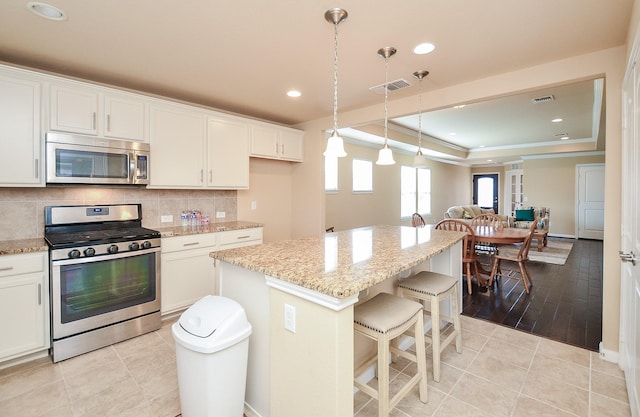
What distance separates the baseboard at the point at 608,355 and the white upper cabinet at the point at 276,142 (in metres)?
3.84

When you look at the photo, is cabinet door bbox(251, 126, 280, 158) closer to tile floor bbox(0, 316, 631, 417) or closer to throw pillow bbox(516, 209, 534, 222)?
tile floor bbox(0, 316, 631, 417)

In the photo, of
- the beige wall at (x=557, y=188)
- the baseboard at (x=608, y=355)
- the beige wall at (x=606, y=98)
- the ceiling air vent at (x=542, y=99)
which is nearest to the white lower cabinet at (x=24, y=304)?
the beige wall at (x=606, y=98)

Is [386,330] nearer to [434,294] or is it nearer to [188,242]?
[434,294]

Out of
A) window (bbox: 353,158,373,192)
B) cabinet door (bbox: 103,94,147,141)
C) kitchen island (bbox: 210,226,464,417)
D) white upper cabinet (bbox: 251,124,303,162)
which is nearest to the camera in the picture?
kitchen island (bbox: 210,226,464,417)

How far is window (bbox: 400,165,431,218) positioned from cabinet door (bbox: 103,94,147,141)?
629 cm

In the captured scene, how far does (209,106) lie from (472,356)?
398 cm

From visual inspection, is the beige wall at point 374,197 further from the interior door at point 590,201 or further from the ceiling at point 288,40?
the interior door at point 590,201

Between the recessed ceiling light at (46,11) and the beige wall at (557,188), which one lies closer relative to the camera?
the recessed ceiling light at (46,11)

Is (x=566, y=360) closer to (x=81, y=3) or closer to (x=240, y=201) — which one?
(x=240, y=201)

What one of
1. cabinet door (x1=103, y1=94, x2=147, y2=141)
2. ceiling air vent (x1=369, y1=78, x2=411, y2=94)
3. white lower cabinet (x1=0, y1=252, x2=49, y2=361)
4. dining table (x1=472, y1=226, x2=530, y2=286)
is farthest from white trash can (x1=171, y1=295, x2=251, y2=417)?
dining table (x1=472, y1=226, x2=530, y2=286)

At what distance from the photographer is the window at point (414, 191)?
8.04 meters

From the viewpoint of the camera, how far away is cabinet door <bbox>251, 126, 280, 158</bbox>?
3971 mm

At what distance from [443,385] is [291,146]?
11.3 ft

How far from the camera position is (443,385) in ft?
6.72
